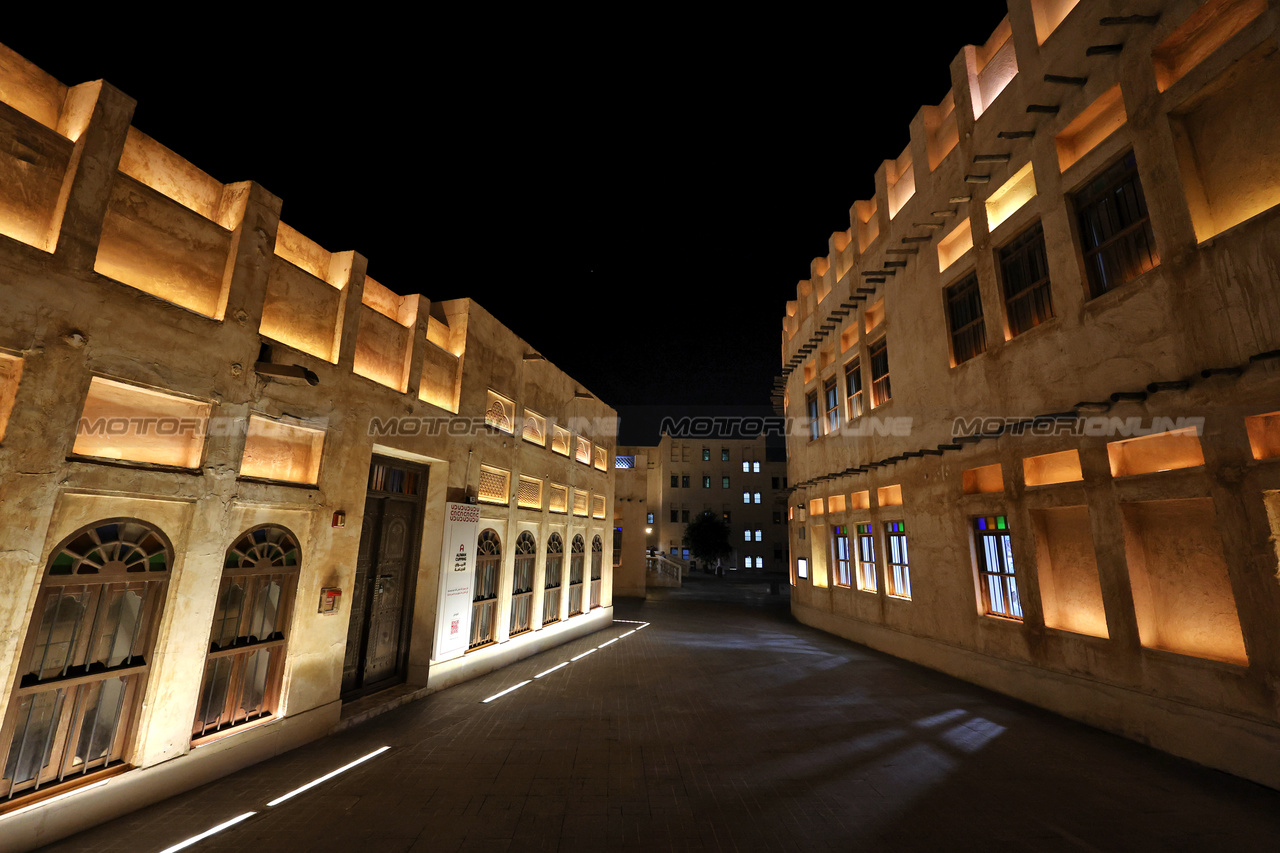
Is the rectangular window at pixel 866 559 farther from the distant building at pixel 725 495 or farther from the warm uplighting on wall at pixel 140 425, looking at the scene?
the distant building at pixel 725 495

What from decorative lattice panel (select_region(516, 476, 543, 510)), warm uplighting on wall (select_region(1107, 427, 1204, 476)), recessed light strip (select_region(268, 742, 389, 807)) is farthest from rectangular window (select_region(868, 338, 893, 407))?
recessed light strip (select_region(268, 742, 389, 807))

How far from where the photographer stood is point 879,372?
1373cm

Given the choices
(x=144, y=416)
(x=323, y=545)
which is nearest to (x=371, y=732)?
(x=323, y=545)

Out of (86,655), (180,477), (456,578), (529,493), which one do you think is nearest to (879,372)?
(529,493)

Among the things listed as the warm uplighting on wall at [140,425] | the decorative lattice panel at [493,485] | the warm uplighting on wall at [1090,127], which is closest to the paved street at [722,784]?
the warm uplighting on wall at [140,425]

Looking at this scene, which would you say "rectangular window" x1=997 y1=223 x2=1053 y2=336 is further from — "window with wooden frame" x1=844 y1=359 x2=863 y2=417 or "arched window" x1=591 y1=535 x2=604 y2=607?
"arched window" x1=591 y1=535 x2=604 y2=607

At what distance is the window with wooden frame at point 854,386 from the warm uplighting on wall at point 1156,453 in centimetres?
705

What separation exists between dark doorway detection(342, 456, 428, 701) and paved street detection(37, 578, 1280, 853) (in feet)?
3.29

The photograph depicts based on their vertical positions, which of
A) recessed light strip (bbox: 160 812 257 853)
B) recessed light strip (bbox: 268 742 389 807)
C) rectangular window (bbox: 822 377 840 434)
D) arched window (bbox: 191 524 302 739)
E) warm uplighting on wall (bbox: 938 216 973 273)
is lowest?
recessed light strip (bbox: 268 742 389 807)

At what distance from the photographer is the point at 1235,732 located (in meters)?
5.62

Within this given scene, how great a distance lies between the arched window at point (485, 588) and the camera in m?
10.4

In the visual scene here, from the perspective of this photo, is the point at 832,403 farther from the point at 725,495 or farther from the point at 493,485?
the point at 725,495

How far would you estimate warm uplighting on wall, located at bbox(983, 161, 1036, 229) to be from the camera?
904 centimetres

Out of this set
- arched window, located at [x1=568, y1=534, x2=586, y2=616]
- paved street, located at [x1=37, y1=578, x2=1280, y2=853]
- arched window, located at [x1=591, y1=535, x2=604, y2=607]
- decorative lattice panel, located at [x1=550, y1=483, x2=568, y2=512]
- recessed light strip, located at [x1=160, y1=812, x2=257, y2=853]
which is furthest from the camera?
arched window, located at [x1=591, y1=535, x2=604, y2=607]
